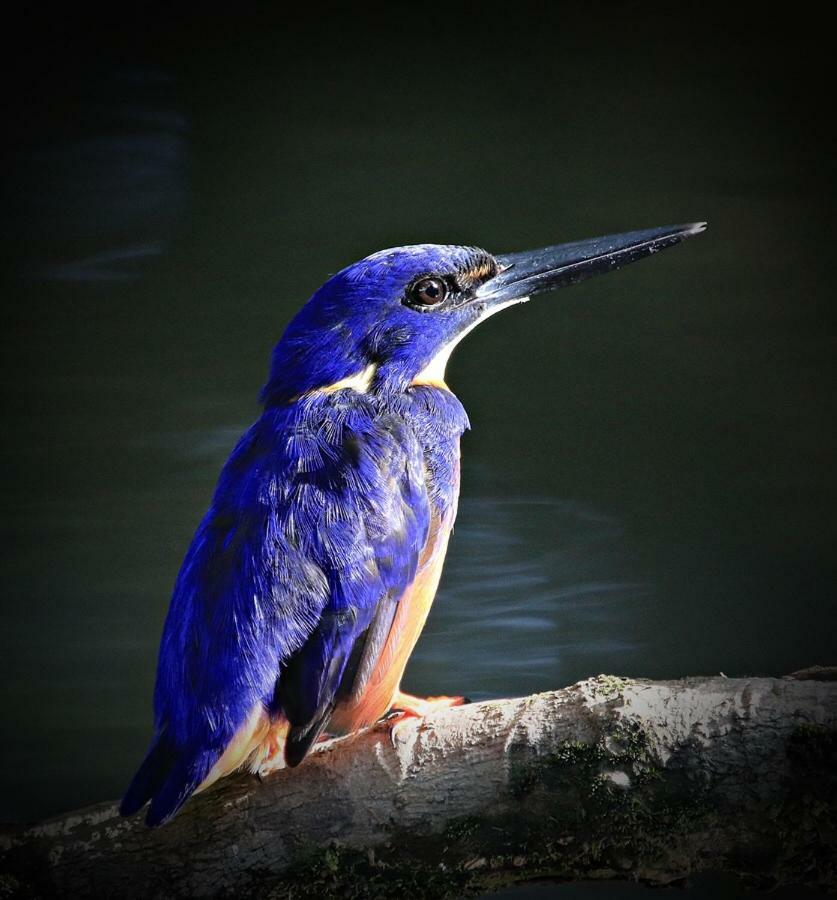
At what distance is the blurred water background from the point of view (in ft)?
6.53

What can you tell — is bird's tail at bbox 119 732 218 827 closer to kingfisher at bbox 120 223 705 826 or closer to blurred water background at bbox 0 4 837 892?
kingfisher at bbox 120 223 705 826

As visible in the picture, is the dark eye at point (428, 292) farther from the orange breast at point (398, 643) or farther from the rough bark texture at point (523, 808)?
the rough bark texture at point (523, 808)

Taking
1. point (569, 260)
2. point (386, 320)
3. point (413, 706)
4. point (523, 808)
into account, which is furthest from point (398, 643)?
point (569, 260)

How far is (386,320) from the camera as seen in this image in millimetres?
1722

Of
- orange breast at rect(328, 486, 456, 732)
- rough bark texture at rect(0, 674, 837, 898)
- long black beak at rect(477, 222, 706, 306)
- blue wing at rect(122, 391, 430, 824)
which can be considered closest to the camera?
rough bark texture at rect(0, 674, 837, 898)

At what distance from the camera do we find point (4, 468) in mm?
2004

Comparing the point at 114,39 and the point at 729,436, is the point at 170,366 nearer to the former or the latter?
the point at 114,39

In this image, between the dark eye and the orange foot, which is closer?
the orange foot

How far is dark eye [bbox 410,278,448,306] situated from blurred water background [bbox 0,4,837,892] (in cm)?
39

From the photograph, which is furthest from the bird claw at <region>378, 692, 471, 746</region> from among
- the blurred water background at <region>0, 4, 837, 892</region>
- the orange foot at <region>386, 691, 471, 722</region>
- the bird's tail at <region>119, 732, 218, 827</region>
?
the blurred water background at <region>0, 4, 837, 892</region>

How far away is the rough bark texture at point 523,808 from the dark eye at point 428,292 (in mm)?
697

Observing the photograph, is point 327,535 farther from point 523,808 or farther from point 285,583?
point 523,808

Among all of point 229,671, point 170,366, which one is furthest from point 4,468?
point 229,671

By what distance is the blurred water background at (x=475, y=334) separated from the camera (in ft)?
6.53
